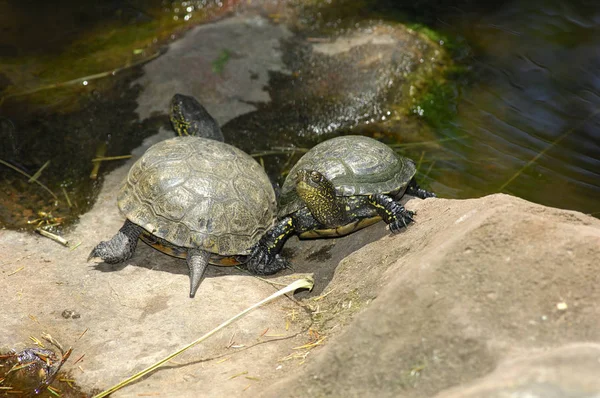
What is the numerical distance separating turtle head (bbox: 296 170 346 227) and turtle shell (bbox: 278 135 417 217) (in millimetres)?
115

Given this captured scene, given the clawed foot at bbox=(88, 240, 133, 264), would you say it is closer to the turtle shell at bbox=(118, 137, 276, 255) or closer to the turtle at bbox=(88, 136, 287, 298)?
the turtle at bbox=(88, 136, 287, 298)

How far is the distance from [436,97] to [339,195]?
116 inches

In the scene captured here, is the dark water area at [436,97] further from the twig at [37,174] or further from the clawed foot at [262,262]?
the clawed foot at [262,262]

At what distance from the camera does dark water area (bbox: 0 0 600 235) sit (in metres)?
5.82

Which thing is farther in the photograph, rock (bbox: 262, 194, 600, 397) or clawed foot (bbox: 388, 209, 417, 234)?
clawed foot (bbox: 388, 209, 417, 234)

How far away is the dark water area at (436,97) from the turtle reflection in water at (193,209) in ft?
3.08

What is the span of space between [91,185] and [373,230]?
2720mm

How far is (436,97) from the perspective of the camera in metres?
7.09

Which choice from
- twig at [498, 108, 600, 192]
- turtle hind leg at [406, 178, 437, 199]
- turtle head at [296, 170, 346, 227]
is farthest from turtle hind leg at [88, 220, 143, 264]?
twig at [498, 108, 600, 192]

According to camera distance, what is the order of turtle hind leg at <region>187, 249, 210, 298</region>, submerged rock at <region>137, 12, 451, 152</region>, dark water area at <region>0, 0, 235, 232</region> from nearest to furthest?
turtle hind leg at <region>187, 249, 210, 298</region> < dark water area at <region>0, 0, 235, 232</region> < submerged rock at <region>137, 12, 451, 152</region>

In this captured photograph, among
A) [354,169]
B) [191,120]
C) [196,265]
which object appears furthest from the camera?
[191,120]

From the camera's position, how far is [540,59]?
763 centimetres

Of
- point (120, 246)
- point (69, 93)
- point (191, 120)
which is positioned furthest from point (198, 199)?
point (69, 93)

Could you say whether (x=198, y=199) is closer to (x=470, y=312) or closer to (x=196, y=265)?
(x=196, y=265)
